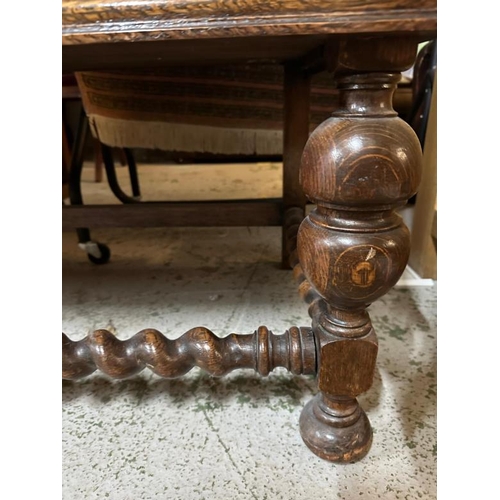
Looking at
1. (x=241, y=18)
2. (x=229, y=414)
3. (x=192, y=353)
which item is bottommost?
(x=229, y=414)

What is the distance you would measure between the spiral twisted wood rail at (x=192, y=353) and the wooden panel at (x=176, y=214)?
464 mm

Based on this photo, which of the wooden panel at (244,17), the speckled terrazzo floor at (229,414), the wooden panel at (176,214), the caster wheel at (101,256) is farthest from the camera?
the caster wheel at (101,256)

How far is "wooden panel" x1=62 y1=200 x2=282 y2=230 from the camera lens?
3.12ft

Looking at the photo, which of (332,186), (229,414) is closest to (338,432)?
(229,414)

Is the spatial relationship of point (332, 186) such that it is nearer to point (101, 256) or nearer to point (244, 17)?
point (244, 17)

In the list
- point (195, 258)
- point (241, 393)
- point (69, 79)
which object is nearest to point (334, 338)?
point (241, 393)

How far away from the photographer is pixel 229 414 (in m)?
0.57

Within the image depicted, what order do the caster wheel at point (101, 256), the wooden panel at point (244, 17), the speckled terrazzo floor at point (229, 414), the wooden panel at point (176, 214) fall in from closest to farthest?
the wooden panel at point (244, 17), the speckled terrazzo floor at point (229, 414), the wooden panel at point (176, 214), the caster wheel at point (101, 256)

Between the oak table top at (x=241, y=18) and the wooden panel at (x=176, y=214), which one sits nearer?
the oak table top at (x=241, y=18)

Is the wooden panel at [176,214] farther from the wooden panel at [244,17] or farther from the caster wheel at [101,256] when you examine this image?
the wooden panel at [244,17]

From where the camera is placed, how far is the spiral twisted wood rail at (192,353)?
1.65 ft

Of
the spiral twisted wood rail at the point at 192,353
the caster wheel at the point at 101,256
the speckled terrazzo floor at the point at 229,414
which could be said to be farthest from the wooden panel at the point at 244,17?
the caster wheel at the point at 101,256

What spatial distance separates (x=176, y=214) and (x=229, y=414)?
20.0 inches

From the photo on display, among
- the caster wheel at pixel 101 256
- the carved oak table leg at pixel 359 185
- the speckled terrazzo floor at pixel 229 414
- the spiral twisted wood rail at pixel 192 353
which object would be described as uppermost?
the carved oak table leg at pixel 359 185
